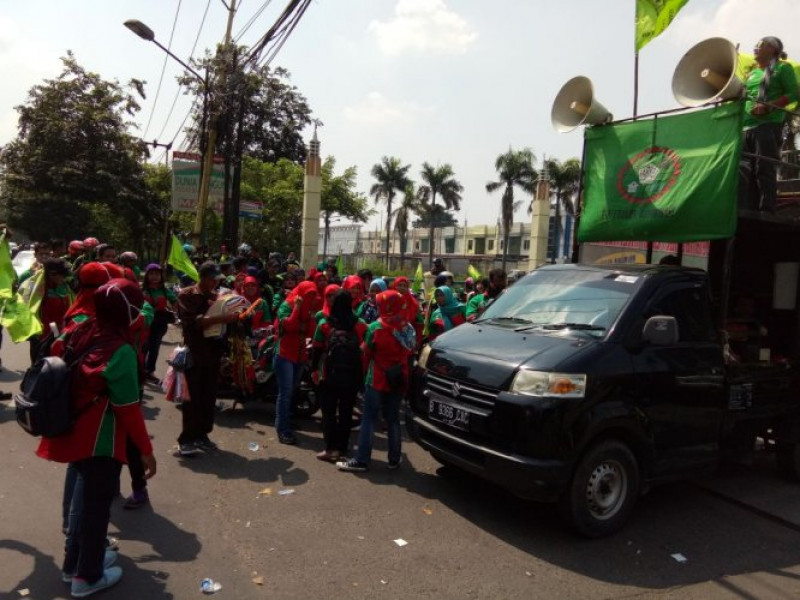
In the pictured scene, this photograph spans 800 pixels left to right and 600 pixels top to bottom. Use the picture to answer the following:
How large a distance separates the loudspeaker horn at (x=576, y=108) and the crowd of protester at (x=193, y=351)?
249cm

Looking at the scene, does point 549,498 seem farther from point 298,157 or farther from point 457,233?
point 457,233

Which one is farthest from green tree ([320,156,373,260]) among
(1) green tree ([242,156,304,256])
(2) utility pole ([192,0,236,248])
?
(2) utility pole ([192,0,236,248])

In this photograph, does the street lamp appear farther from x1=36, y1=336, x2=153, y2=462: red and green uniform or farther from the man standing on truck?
x1=36, y1=336, x2=153, y2=462: red and green uniform

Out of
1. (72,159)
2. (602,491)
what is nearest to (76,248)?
(602,491)

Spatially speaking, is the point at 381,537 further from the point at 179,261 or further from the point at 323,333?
the point at 179,261

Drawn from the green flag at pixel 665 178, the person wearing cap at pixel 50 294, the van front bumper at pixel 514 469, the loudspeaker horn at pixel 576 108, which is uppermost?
the loudspeaker horn at pixel 576 108

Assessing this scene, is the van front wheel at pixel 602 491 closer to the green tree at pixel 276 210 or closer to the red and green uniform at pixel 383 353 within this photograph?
the red and green uniform at pixel 383 353

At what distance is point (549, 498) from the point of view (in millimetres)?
4094

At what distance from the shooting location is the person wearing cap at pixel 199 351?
18.2 feet

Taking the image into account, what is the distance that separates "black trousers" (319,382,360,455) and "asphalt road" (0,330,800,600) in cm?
26

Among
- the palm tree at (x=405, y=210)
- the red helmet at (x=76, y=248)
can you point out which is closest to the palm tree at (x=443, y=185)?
the palm tree at (x=405, y=210)

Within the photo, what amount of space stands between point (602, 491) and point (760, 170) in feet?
11.3

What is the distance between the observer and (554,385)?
4109mm

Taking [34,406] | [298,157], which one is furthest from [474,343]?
[298,157]
